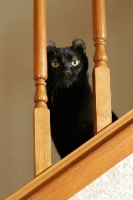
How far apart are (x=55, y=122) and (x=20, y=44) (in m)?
0.75

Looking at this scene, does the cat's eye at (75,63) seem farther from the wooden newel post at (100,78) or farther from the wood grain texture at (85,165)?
the wood grain texture at (85,165)

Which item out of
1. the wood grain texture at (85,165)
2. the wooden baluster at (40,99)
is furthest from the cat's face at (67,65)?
the wood grain texture at (85,165)

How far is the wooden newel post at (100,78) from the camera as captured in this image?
737 millimetres

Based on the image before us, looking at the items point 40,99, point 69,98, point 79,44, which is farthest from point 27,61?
point 40,99

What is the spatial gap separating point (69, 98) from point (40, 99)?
0.40 meters

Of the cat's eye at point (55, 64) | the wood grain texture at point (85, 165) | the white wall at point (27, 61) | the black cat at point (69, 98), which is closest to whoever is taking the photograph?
the wood grain texture at point (85, 165)

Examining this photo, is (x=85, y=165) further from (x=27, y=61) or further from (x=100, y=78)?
(x=27, y=61)

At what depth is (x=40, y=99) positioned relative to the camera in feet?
2.49

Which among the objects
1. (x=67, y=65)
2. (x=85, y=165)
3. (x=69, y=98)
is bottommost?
(x=85, y=165)

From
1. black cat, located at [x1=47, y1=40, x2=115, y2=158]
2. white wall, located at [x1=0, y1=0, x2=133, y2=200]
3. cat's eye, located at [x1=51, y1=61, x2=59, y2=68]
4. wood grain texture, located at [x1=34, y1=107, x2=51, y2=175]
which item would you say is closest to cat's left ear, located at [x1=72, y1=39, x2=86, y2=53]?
black cat, located at [x1=47, y1=40, x2=115, y2=158]

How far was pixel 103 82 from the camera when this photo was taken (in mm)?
757

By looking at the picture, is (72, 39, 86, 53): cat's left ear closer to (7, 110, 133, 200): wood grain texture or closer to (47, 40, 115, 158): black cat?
(47, 40, 115, 158): black cat

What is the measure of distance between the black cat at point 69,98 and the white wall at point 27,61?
370mm

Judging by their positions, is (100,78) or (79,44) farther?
(79,44)
